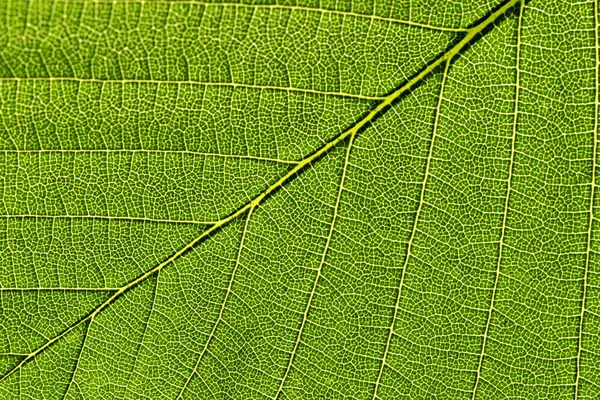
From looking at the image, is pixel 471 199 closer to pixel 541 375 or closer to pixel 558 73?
pixel 558 73

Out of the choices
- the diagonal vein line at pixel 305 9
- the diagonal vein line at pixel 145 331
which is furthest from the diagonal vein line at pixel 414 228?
the diagonal vein line at pixel 145 331

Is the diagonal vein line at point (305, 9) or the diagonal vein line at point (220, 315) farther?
the diagonal vein line at point (220, 315)

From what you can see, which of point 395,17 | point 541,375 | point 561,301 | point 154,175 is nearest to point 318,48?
point 395,17

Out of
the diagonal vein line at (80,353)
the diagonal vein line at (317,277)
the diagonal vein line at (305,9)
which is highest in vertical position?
the diagonal vein line at (305,9)

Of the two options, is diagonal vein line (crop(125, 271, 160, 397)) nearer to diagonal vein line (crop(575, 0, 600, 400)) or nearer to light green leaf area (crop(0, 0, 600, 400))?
light green leaf area (crop(0, 0, 600, 400))

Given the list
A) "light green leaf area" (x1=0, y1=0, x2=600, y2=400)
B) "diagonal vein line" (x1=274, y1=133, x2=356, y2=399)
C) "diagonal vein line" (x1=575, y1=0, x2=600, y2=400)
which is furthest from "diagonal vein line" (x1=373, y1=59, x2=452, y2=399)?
"diagonal vein line" (x1=575, y1=0, x2=600, y2=400)

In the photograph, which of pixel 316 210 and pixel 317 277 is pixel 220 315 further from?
pixel 316 210

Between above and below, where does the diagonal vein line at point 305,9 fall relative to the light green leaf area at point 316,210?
above

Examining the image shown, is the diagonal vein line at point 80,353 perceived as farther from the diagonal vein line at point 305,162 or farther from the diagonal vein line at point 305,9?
the diagonal vein line at point 305,9
